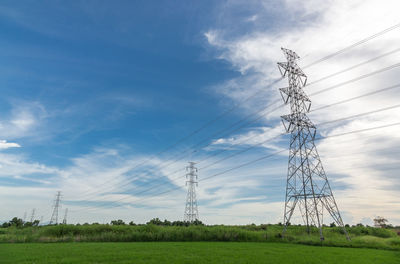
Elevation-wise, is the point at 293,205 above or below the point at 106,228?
above

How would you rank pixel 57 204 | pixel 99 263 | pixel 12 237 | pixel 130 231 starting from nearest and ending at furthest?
pixel 99 263
pixel 12 237
pixel 130 231
pixel 57 204

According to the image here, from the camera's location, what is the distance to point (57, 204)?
80.1 m

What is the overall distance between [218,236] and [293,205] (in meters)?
15.0

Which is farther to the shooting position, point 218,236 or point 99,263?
point 218,236

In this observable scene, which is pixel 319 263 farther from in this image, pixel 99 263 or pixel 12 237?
pixel 12 237

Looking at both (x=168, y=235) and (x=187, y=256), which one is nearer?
(x=187, y=256)

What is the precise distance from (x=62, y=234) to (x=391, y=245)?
51619 mm

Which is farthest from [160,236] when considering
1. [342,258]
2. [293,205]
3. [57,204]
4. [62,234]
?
[57,204]

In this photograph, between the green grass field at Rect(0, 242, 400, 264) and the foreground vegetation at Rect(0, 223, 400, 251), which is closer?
the green grass field at Rect(0, 242, 400, 264)

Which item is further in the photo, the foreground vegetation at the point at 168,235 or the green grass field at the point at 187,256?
the foreground vegetation at the point at 168,235

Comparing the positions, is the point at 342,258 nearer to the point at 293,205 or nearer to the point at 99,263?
the point at 293,205

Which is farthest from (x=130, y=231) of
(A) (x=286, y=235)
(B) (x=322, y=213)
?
(B) (x=322, y=213)

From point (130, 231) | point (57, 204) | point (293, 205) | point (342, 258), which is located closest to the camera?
point (342, 258)

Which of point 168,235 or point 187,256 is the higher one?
point 187,256
